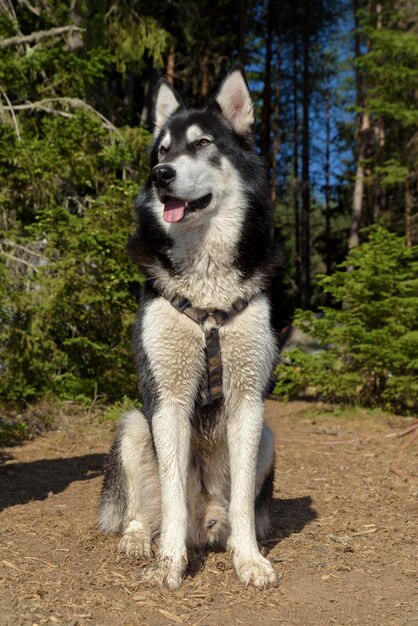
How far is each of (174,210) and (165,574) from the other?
6.23ft

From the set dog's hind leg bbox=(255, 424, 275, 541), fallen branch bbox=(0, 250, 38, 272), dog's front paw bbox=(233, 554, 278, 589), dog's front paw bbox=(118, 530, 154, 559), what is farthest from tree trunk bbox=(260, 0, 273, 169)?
dog's front paw bbox=(233, 554, 278, 589)

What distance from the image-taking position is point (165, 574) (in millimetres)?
3271

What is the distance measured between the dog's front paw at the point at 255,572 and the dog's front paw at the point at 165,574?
1.03ft

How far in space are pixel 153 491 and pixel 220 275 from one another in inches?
52.0

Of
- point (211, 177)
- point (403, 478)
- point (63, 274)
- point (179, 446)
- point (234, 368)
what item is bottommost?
point (403, 478)

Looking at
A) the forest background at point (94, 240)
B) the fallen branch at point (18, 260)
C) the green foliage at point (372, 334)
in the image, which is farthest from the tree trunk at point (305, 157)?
the fallen branch at point (18, 260)

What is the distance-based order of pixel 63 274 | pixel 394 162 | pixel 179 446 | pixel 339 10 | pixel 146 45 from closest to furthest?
pixel 179 446
pixel 63 274
pixel 146 45
pixel 394 162
pixel 339 10

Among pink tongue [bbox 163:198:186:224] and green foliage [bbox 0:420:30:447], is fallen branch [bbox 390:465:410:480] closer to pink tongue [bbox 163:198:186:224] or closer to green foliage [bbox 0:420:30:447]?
pink tongue [bbox 163:198:186:224]

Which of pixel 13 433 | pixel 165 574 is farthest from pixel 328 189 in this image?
pixel 165 574

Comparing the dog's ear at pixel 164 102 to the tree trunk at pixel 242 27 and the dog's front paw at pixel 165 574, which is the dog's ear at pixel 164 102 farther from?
the tree trunk at pixel 242 27

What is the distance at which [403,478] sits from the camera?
5.95 meters

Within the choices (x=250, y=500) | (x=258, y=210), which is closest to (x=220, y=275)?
(x=258, y=210)

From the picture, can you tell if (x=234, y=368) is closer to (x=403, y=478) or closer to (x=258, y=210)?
(x=258, y=210)

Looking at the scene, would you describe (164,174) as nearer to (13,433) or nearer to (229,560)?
(229,560)
